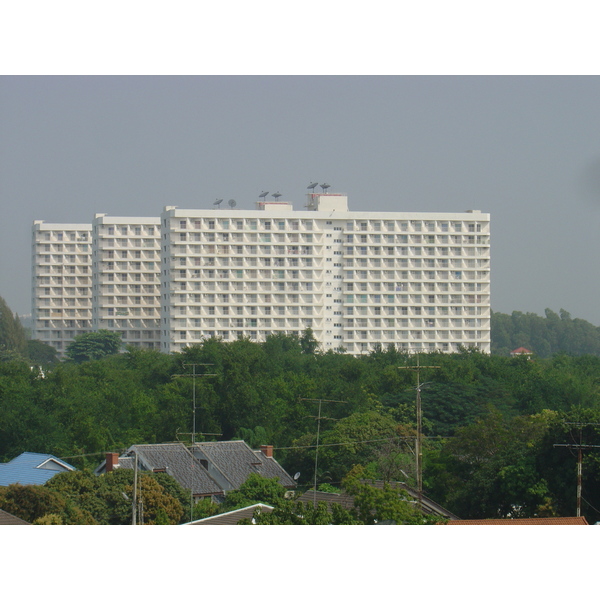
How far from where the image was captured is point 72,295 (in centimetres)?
9144

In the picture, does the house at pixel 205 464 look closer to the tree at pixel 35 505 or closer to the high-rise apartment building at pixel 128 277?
the tree at pixel 35 505

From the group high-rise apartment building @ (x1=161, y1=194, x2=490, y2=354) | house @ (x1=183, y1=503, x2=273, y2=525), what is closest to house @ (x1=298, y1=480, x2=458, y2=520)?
house @ (x1=183, y1=503, x2=273, y2=525)

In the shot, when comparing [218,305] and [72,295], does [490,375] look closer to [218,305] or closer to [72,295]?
[218,305]

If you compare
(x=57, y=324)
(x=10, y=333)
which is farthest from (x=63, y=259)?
(x=10, y=333)

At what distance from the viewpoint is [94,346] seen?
7538cm

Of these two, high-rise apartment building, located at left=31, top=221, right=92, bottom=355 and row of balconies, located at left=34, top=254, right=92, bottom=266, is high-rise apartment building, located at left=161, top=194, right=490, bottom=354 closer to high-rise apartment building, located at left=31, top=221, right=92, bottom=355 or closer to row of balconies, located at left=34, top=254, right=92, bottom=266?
high-rise apartment building, located at left=31, top=221, right=92, bottom=355

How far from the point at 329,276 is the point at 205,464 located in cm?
4645

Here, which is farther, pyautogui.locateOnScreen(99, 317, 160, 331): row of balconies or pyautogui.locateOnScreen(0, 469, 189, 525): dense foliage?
pyautogui.locateOnScreen(99, 317, 160, 331): row of balconies

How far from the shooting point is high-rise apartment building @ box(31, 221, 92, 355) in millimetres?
91125

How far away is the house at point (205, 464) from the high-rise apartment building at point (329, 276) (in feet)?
137

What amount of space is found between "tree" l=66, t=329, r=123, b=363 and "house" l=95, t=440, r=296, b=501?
157 ft

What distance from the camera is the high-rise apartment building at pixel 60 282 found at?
9112 centimetres

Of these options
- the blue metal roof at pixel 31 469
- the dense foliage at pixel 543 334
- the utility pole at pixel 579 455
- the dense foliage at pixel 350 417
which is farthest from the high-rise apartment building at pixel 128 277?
the utility pole at pixel 579 455

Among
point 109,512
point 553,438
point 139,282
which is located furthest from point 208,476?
point 139,282
